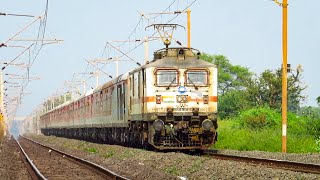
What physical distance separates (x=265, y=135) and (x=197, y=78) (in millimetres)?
5865

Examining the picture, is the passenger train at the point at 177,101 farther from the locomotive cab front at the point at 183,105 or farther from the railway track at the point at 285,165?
the railway track at the point at 285,165

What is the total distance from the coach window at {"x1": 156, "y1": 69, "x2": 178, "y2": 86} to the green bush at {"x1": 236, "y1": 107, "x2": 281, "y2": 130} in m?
11.3

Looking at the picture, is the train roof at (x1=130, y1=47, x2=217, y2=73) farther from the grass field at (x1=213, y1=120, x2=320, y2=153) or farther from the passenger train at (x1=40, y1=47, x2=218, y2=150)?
the grass field at (x1=213, y1=120, x2=320, y2=153)

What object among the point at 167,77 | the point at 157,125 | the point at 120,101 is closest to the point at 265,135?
the point at 167,77

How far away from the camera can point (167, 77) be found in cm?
2236

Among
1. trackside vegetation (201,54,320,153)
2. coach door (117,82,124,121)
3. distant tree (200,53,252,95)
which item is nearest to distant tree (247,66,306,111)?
trackside vegetation (201,54,320,153)

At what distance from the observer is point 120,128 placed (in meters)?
30.3

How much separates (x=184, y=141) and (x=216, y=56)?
96094 millimetres

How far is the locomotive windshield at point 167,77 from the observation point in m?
22.2

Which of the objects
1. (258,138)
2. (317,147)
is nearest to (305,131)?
(258,138)

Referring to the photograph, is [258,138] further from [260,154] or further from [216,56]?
[216,56]

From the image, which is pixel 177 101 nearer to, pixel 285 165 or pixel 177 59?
pixel 177 59

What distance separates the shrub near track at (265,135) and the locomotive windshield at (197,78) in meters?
4.28

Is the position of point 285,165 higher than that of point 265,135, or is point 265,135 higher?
point 265,135
